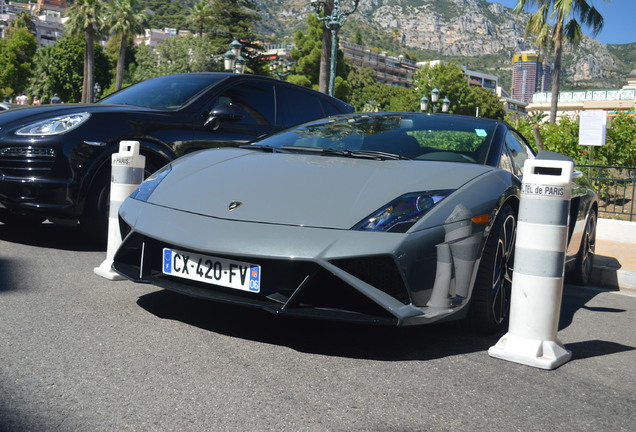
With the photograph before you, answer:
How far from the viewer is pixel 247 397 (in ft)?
7.96

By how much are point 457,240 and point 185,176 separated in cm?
146

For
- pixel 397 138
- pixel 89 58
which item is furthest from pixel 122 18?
pixel 397 138

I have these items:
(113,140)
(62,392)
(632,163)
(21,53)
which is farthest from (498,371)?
(21,53)

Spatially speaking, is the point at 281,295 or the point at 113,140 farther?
the point at 113,140

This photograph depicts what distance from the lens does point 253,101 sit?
6.32m

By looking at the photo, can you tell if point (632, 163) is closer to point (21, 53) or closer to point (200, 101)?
point (200, 101)

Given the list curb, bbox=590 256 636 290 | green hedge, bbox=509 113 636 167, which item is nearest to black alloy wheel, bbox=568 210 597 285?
curb, bbox=590 256 636 290

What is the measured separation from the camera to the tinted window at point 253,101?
6.12 m

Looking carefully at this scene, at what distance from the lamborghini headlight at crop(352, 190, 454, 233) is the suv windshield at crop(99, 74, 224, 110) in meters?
3.15

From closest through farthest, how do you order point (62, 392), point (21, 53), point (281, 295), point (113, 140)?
point (62, 392), point (281, 295), point (113, 140), point (21, 53)

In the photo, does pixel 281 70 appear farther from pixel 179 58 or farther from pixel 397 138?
pixel 397 138

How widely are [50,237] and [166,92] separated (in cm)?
154

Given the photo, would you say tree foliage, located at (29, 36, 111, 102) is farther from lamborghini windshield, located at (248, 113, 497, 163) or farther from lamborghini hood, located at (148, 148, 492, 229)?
lamborghini hood, located at (148, 148, 492, 229)

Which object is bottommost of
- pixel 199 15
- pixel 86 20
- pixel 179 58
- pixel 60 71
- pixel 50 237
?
pixel 50 237
